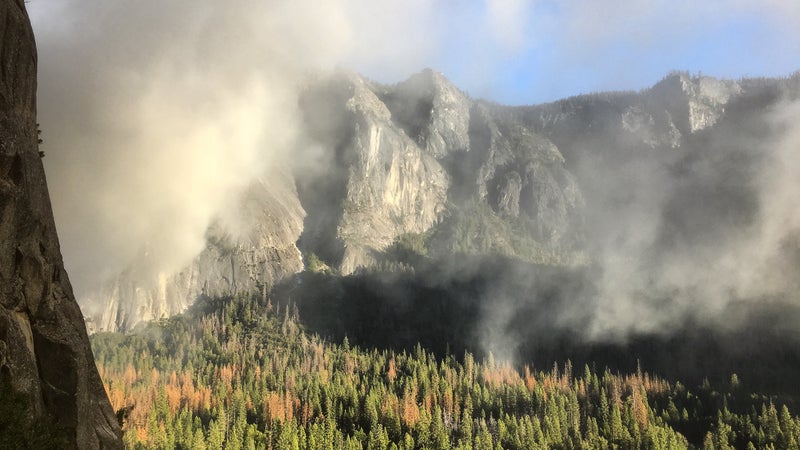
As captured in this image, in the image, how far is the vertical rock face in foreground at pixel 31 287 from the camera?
3384 centimetres

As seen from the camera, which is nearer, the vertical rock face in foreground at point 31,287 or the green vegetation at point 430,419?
the vertical rock face in foreground at point 31,287

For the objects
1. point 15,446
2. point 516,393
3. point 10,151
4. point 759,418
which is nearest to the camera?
point 15,446

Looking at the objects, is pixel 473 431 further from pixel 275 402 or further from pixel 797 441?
pixel 797 441

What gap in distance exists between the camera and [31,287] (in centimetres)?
3731

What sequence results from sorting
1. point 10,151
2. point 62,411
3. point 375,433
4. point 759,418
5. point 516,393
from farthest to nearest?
point 516,393 < point 759,418 < point 375,433 < point 62,411 < point 10,151

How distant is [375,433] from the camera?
153m

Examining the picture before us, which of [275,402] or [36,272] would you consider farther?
[275,402]

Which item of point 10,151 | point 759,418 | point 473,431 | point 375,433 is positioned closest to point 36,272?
point 10,151

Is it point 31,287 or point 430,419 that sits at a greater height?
point 430,419

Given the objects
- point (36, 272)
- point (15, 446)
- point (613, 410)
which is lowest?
point (15, 446)

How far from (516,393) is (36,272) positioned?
180777mm

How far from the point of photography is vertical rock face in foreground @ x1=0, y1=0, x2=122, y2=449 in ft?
111

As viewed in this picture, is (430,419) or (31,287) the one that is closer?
(31,287)

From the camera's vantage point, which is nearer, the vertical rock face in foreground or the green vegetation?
the vertical rock face in foreground
